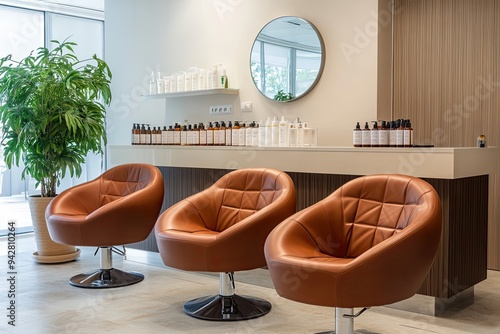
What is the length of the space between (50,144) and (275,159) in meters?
2.03

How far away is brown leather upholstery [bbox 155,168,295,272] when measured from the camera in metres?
3.28

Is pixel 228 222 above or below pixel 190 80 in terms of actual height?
below

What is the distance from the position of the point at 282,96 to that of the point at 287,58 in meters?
0.30

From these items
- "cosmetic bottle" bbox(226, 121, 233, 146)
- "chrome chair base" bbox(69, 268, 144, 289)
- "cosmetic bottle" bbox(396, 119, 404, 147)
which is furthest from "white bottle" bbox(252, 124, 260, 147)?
"chrome chair base" bbox(69, 268, 144, 289)

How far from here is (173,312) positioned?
11.9 ft

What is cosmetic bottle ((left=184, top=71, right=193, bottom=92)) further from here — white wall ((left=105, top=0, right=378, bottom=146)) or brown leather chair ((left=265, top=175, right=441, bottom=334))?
brown leather chair ((left=265, top=175, right=441, bottom=334))

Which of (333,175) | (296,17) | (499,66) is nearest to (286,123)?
(333,175)

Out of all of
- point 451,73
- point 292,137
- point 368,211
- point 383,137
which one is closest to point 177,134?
point 292,137

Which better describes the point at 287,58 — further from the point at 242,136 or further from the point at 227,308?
the point at 227,308

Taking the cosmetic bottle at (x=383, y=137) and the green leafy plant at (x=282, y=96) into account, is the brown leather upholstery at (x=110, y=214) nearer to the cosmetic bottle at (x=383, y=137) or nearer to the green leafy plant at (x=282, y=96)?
the green leafy plant at (x=282, y=96)

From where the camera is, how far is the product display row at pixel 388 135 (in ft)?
12.1

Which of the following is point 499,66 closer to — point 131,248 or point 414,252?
point 414,252

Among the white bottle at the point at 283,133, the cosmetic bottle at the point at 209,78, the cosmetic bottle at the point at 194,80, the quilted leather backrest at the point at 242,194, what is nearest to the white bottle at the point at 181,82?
the cosmetic bottle at the point at 194,80

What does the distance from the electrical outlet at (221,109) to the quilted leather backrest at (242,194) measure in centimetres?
138
